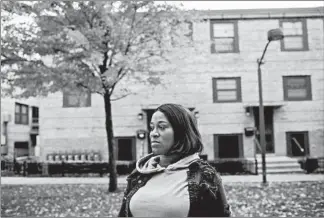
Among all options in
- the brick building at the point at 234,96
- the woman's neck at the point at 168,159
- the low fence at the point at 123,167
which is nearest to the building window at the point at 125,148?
the brick building at the point at 234,96

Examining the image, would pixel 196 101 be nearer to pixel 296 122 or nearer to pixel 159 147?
pixel 296 122

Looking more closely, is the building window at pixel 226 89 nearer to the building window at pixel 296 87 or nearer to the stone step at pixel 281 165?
the building window at pixel 296 87

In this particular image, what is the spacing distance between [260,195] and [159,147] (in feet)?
28.8

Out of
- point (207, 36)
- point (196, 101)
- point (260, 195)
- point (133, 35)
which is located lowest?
point (260, 195)

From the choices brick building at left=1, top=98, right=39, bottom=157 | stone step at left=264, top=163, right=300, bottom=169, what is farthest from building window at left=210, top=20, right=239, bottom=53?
brick building at left=1, top=98, right=39, bottom=157

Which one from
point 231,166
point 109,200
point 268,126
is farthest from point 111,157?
point 268,126

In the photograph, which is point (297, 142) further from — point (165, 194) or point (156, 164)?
point (165, 194)

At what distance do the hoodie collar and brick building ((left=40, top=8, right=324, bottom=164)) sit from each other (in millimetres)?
16074

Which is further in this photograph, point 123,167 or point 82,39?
point 123,167

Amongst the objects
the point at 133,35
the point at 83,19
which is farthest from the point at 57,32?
the point at 133,35

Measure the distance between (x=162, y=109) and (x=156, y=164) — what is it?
0.37 m

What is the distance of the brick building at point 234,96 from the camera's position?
18297mm

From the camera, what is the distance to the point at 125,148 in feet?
61.3

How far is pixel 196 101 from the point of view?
18.5m
